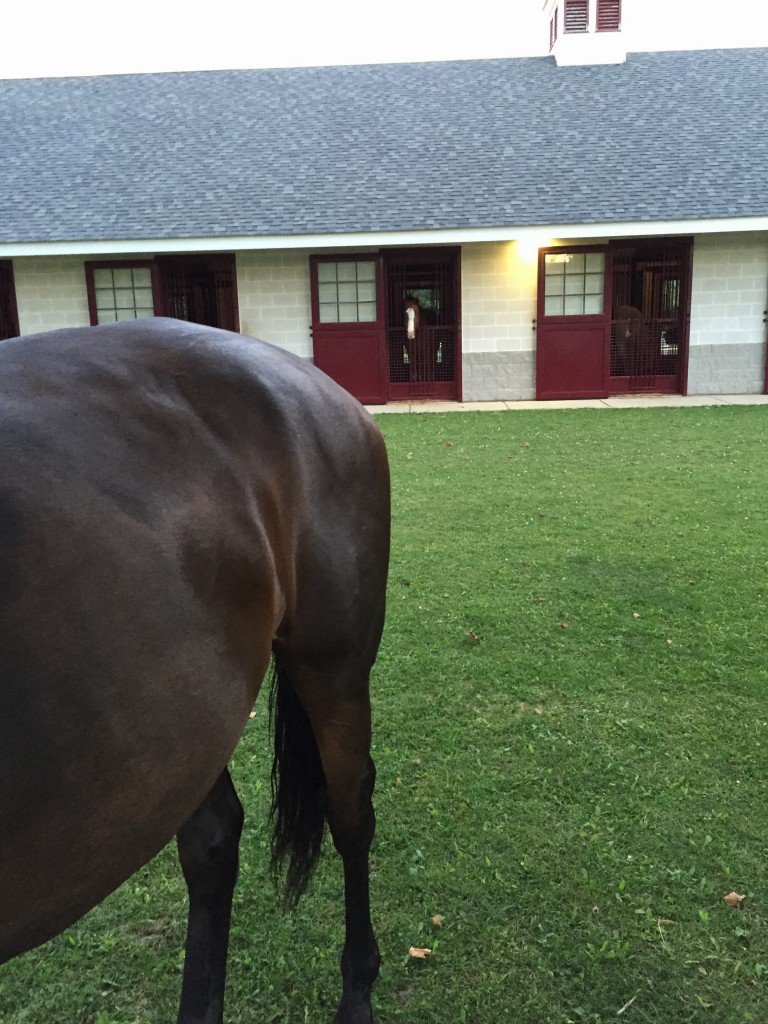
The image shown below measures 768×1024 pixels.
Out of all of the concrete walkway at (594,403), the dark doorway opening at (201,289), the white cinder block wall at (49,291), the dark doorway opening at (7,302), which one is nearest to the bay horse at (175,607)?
the concrete walkway at (594,403)

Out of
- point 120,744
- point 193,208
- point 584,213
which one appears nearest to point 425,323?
point 584,213

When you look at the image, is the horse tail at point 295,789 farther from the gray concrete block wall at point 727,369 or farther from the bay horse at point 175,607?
the gray concrete block wall at point 727,369

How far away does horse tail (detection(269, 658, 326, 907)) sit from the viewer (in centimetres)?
204

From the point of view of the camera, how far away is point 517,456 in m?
8.73

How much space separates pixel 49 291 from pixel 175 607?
45.5ft

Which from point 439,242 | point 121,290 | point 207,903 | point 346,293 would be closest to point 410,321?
point 346,293

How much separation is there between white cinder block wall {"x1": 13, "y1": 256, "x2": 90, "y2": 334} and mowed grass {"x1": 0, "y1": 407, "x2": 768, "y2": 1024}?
404 inches

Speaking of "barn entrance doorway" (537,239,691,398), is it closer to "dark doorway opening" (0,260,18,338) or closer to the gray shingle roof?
the gray shingle roof

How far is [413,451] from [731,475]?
3365 millimetres

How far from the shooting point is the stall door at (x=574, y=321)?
43.1ft

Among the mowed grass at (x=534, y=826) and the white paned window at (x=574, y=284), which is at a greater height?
the white paned window at (x=574, y=284)

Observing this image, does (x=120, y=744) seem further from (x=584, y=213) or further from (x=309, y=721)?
(x=584, y=213)

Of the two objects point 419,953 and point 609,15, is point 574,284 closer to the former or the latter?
point 609,15

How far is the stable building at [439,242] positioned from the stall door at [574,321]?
0.03m
